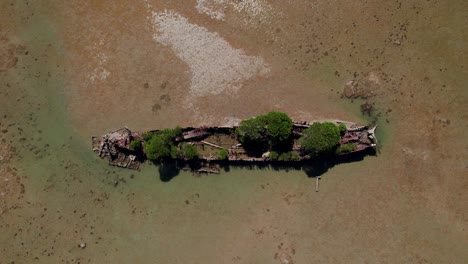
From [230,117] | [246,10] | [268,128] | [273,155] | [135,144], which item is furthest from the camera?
[246,10]

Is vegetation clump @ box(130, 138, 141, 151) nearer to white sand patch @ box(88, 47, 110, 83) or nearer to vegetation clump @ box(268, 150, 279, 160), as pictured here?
white sand patch @ box(88, 47, 110, 83)

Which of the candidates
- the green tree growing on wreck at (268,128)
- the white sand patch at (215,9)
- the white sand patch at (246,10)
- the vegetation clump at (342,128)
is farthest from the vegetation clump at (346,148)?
the white sand patch at (215,9)

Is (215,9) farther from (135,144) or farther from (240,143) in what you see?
(135,144)

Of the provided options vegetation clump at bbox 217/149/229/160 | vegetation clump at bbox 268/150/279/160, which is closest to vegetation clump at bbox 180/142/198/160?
vegetation clump at bbox 217/149/229/160

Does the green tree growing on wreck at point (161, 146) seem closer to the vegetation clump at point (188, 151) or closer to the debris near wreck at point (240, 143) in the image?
the debris near wreck at point (240, 143)

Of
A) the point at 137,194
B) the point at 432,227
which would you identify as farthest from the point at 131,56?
the point at 432,227

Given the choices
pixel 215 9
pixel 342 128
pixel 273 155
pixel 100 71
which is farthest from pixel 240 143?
pixel 100 71
